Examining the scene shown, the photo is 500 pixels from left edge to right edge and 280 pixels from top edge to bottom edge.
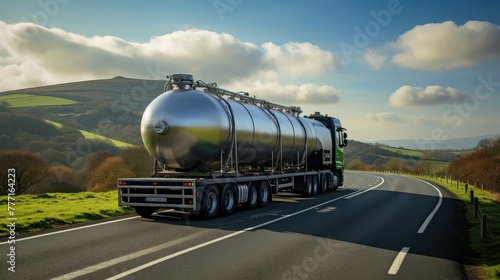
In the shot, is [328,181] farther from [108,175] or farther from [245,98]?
[108,175]

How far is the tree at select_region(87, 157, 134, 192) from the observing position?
44.9m

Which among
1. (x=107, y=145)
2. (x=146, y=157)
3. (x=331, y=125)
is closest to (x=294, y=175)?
(x=331, y=125)

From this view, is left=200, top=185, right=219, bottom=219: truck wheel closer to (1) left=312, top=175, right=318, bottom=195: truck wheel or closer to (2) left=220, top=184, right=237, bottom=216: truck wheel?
(2) left=220, top=184, right=237, bottom=216: truck wheel

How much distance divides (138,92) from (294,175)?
4734 inches

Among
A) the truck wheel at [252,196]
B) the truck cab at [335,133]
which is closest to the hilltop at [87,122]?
the truck cab at [335,133]

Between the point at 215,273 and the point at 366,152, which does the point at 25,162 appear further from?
the point at 366,152

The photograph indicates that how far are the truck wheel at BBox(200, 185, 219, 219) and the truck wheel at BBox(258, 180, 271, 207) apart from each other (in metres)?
3.26

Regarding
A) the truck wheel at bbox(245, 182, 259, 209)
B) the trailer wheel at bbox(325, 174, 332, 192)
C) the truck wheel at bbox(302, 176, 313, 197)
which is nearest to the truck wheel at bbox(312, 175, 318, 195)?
the truck wheel at bbox(302, 176, 313, 197)

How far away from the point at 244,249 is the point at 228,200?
5.82m

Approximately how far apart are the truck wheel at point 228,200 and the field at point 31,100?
94656mm

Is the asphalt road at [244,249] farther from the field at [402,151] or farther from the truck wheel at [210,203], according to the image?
the field at [402,151]

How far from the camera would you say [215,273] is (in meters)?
6.91

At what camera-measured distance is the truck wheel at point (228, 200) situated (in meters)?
14.0

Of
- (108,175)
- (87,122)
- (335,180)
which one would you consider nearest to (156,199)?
(335,180)
